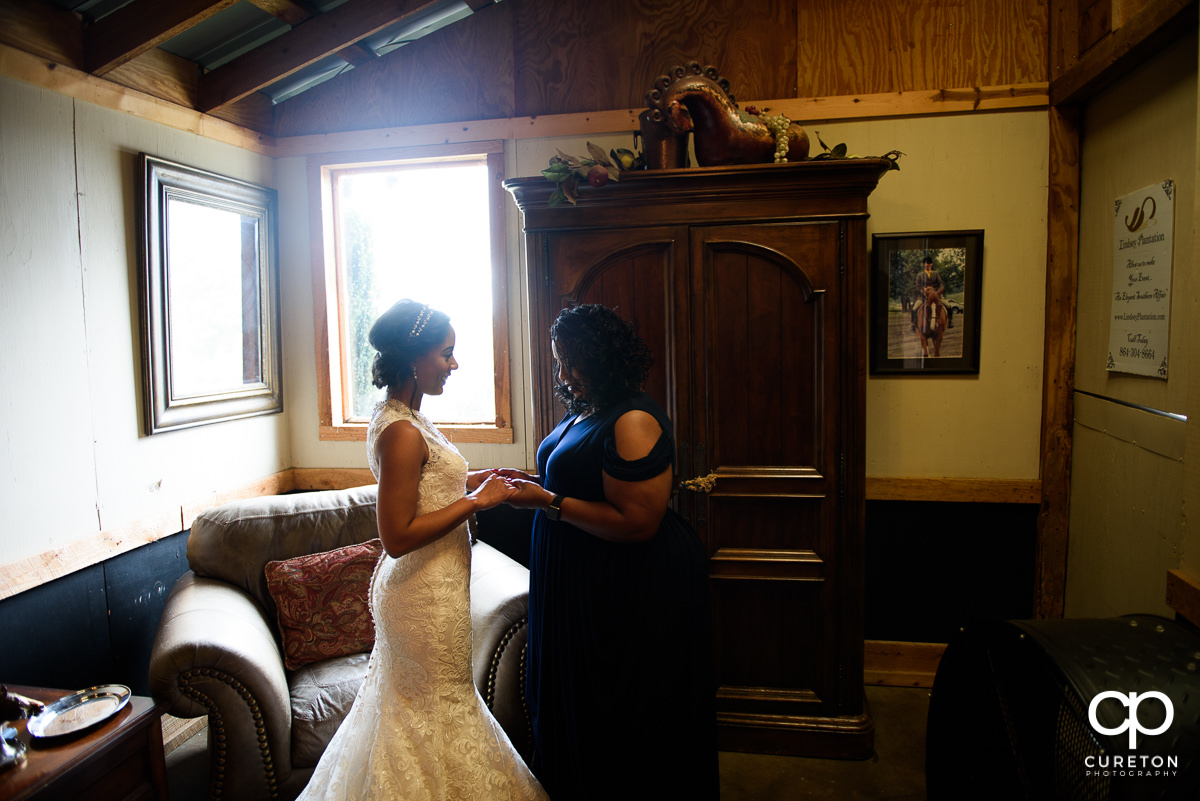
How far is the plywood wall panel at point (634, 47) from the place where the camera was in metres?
3.04

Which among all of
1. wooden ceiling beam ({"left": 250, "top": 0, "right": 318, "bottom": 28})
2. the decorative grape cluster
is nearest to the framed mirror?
wooden ceiling beam ({"left": 250, "top": 0, "right": 318, "bottom": 28})

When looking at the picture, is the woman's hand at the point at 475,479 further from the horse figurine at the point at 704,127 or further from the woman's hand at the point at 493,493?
the horse figurine at the point at 704,127

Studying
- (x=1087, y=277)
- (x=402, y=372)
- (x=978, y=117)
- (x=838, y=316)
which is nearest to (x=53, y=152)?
(x=402, y=372)

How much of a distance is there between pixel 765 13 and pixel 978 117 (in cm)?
98

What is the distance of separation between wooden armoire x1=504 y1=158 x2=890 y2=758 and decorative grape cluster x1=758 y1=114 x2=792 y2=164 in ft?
0.43

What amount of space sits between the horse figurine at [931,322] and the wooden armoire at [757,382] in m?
0.72

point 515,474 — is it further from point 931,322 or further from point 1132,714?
point 931,322

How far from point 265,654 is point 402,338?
109cm

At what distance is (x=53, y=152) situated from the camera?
7.62ft

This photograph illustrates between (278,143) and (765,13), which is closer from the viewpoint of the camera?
(765,13)

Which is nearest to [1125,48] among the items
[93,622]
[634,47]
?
[634,47]

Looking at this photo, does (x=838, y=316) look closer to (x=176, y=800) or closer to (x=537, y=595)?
→ (x=537, y=595)

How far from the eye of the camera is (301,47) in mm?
2883

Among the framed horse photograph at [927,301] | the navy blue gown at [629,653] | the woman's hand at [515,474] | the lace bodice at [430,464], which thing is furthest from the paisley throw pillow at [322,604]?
the framed horse photograph at [927,301]
